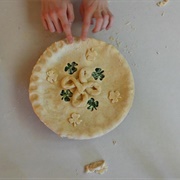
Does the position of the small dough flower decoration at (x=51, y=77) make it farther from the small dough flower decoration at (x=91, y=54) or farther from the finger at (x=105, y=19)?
the finger at (x=105, y=19)

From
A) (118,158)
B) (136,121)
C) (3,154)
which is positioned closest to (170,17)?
(136,121)

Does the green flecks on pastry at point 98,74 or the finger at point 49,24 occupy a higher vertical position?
the finger at point 49,24

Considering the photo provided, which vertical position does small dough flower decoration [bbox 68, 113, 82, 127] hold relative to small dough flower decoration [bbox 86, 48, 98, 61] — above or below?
below

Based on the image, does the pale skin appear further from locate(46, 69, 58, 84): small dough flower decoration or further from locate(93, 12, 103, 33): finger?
locate(46, 69, 58, 84): small dough flower decoration

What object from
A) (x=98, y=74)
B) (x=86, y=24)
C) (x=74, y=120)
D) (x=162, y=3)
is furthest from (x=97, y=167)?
(x=162, y=3)

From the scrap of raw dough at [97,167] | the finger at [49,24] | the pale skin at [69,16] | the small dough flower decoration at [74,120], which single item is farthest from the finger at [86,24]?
the scrap of raw dough at [97,167]

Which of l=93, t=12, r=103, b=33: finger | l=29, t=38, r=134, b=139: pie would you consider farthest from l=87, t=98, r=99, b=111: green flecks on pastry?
l=93, t=12, r=103, b=33: finger

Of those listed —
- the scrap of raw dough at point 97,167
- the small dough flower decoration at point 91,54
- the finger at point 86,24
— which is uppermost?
the finger at point 86,24
